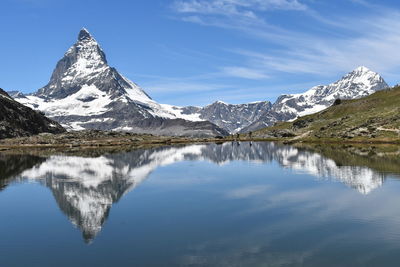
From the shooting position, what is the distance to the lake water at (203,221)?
3966cm

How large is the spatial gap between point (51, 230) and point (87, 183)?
43.4m

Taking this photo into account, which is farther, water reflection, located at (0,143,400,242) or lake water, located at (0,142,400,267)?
water reflection, located at (0,143,400,242)

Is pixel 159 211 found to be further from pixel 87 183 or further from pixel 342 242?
pixel 87 183

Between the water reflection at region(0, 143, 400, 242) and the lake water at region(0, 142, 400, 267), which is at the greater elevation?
the water reflection at region(0, 143, 400, 242)

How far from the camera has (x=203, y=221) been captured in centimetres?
5497

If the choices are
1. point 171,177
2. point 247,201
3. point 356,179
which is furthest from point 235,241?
point 171,177

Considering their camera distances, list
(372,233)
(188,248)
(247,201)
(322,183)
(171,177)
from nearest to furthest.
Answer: (188,248) → (372,233) → (247,201) → (322,183) → (171,177)

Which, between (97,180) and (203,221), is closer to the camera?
(203,221)

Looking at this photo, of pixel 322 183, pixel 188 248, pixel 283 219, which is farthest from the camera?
pixel 322 183

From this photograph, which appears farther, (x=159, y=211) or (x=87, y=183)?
(x=87, y=183)

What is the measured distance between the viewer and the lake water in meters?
39.7

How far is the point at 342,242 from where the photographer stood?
43.7 meters

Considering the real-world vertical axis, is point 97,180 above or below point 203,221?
above

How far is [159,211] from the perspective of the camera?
2463 inches
